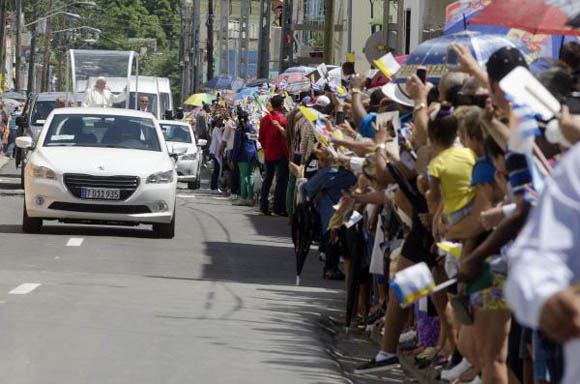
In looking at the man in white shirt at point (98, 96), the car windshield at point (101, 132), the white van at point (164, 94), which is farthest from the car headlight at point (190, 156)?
the car windshield at point (101, 132)

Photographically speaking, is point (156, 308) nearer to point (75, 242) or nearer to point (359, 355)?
point (359, 355)

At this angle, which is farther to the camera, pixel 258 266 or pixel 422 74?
pixel 258 266

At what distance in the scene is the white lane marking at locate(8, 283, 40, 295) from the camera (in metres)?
12.9

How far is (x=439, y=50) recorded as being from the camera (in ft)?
41.1

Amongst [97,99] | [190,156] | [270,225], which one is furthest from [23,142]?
[190,156]

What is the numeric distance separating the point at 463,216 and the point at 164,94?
33.0 m

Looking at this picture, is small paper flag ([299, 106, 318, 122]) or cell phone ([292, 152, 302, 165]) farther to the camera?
cell phone ([292, 152, 302, 165])

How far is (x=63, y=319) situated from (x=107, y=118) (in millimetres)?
10083

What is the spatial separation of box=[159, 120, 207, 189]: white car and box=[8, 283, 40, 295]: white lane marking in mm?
21480

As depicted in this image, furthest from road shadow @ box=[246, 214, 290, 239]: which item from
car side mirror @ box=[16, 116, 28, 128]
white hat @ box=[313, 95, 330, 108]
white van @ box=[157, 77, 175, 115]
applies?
white van @ box=[157, 77, 175, 115]

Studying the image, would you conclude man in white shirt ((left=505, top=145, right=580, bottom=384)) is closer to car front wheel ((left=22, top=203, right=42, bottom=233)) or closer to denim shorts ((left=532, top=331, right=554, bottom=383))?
denim shorts ((left=532, top=331, right=554, bottom=383))

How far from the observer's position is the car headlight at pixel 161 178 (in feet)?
64.4

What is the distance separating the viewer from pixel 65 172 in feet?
63.1

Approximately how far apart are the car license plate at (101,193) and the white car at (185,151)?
51.3ft
